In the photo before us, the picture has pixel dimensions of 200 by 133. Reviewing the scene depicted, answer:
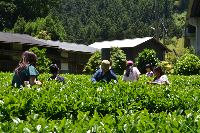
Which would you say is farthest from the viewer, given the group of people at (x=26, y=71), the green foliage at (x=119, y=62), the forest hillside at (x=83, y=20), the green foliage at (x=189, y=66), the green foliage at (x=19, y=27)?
the forest hillside at (x=83, y=20)

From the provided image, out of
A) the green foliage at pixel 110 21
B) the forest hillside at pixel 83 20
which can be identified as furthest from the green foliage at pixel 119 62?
the green foliage at pixel 110 21

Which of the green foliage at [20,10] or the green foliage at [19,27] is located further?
the green foliage at [20,10]

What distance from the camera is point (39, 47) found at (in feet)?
91.8

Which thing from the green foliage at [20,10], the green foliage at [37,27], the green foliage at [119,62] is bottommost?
the green foliage at [119,62]

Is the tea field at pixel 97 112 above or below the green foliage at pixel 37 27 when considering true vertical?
below

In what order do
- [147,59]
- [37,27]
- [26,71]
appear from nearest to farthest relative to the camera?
1. [26,71]
2. [147,59]
3. [37,27]

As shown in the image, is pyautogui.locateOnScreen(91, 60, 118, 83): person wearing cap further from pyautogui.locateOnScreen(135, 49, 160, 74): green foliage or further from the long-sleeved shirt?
pyautogui.locateOnScreen(135, 49, 160, 74): green foliage

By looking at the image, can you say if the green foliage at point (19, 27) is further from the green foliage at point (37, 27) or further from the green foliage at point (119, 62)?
the green foliage at point (119, 62)

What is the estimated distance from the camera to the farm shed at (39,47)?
2422cm

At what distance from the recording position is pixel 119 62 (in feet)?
78.3

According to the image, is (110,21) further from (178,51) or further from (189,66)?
(189,66)

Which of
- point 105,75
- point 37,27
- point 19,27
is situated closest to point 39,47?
point 105,75

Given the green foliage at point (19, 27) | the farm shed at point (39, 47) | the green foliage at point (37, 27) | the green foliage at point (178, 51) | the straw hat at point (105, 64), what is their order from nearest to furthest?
the straw hat at point (105, 64) < the farm shed at point (39, 47) < the green foliage at point (178, 51) < the green foliage at point (37, 27) < the green foliage at point (19, 27)

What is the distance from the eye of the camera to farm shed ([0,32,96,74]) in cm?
2422
